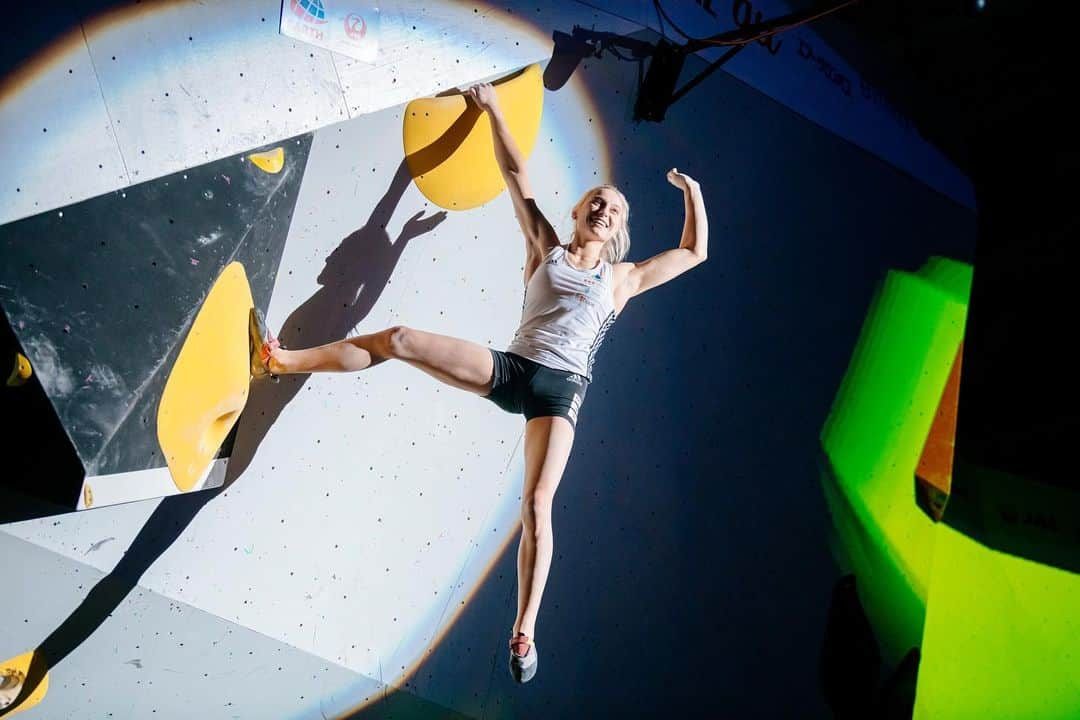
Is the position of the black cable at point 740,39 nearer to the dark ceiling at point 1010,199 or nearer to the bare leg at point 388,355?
the bare leg at point 388,355

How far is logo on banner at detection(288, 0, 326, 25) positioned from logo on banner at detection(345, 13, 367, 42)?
69 millimetres

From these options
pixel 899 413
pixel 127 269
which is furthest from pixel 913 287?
pixel 127 269

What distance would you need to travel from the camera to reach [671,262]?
98.7 inches

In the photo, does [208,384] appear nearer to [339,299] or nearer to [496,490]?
[339,299]

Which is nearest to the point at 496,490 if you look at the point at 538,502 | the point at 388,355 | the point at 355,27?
the point at 538,502

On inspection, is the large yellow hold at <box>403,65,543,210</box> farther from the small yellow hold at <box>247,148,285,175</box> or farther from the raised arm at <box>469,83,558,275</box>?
the small yellow hold at <box>247,148,285,175</box>

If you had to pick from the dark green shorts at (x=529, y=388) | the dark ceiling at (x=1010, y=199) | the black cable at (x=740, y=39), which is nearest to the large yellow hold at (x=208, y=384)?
the dark green shorts at (x=529, y=388)

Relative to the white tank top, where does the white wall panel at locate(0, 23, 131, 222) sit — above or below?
above

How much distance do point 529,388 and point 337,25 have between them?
107 cm

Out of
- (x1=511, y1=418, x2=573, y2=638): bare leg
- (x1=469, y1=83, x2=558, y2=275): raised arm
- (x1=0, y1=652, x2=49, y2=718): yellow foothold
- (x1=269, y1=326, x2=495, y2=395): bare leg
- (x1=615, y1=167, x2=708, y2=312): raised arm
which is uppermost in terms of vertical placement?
(x1=469, y1=83, x2=558, y2=275): raised arm

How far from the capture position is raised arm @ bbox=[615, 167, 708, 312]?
245 cm

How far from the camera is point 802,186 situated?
3725 millimetres

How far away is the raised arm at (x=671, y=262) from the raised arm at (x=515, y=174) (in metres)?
0.25

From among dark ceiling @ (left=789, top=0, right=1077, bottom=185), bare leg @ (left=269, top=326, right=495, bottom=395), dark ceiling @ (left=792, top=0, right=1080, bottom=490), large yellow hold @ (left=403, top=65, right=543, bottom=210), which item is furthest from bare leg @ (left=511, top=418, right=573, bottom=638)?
dark ceiling @ (left=792, top=0, right=1080, bottom=490)
